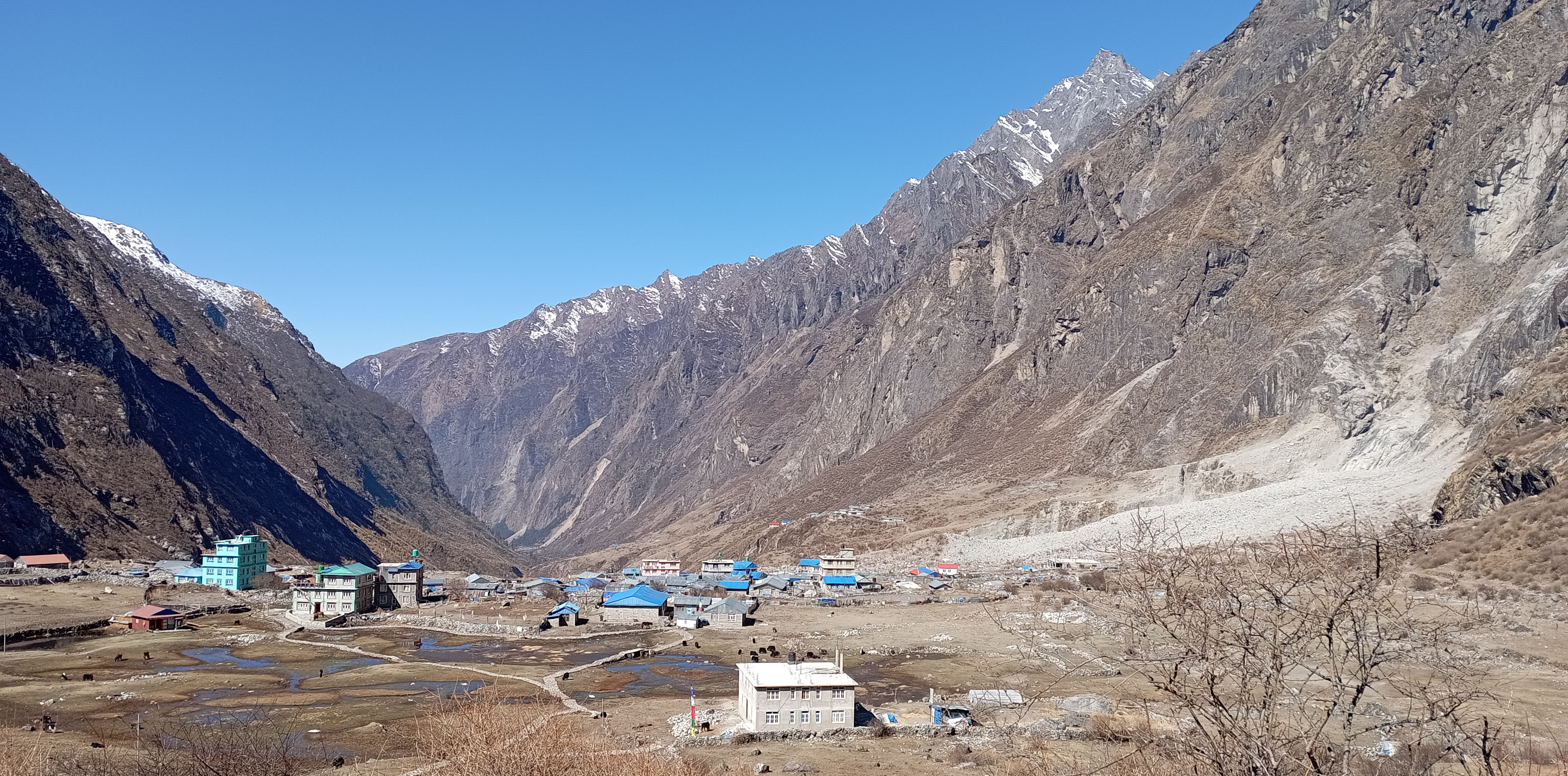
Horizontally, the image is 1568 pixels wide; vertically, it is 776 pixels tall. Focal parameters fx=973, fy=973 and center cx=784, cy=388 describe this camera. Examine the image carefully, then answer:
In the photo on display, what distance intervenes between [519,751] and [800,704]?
77.4 feet

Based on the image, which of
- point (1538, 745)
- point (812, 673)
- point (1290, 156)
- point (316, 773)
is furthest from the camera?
point (1290, 156)

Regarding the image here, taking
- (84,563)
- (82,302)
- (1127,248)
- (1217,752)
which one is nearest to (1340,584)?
(1217,752)

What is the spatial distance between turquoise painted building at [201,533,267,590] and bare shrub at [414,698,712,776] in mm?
86097

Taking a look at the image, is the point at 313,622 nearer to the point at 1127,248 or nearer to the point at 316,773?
the point at 316,773

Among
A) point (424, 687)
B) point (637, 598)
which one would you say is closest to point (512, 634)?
point (637, 598)

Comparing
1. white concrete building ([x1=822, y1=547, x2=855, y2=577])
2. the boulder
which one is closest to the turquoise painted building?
white concrete building ([x1=822, y1=547, x2=855, y2=577])

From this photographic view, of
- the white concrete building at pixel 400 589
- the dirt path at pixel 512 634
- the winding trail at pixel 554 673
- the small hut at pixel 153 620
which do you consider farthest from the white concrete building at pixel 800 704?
the white concrete building at pixel 400 589

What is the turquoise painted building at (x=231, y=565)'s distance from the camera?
330 feet

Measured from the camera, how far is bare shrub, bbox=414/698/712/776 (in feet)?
64.3

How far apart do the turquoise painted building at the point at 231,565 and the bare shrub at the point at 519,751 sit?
86.1 meters

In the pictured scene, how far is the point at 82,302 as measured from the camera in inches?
5615

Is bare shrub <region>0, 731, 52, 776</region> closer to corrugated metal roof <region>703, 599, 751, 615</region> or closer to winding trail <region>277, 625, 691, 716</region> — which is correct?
winding trail <region>277, 625, 691, 716</region>

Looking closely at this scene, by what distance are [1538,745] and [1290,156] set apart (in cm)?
15117

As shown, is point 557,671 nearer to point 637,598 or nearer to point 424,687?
point 424,687
